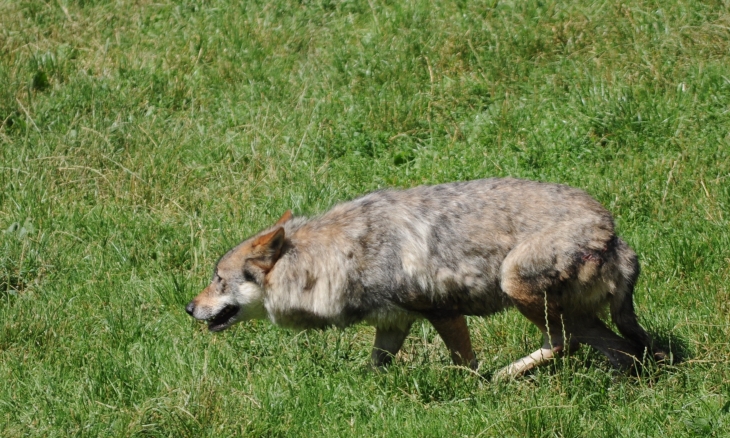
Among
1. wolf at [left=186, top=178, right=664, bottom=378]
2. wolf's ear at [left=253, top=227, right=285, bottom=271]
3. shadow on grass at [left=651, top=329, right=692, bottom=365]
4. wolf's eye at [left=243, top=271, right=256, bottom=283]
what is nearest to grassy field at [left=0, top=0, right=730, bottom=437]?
shadow on grass at [left=651, top=329, right=692, bottom=365]

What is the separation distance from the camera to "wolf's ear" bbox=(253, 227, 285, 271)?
581 centimetres

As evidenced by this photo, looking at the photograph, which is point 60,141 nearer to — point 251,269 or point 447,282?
point 251,269

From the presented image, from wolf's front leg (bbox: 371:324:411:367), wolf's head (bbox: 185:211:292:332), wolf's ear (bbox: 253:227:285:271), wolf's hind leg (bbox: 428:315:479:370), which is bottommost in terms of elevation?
wolf's front leg (bbox: 371:324:411:367)

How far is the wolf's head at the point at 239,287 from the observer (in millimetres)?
5914

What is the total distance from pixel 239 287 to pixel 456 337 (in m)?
1.44

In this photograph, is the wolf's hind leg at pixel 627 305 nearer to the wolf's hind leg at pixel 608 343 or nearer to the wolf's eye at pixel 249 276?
the wolf's hind leg at pixel 608 343

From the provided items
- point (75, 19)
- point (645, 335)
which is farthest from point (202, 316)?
point (75, 19)

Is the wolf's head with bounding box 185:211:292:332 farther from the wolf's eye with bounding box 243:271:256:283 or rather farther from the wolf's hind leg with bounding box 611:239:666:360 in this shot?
the wolf's hind leg with bounding box 611:239:666:360

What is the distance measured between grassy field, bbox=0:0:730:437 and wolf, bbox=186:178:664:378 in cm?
26

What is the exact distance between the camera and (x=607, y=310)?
5.87m

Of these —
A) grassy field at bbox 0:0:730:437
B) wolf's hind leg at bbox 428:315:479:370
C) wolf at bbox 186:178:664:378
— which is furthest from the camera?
wolf's hind leg at bbox 428:315:479:370

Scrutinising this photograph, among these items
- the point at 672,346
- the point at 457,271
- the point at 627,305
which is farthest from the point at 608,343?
the point at 457,271

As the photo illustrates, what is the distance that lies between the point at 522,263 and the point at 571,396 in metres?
0.82

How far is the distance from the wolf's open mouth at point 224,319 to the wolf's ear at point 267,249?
1.21 ft
